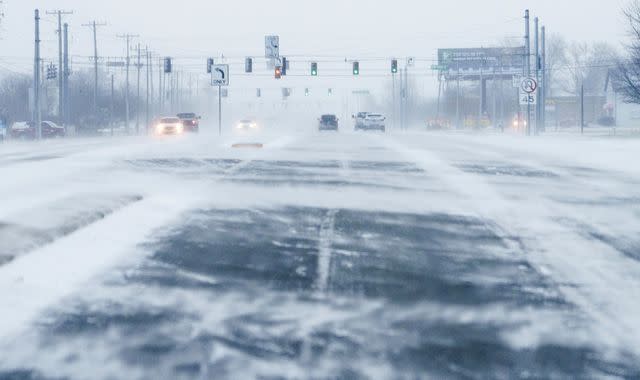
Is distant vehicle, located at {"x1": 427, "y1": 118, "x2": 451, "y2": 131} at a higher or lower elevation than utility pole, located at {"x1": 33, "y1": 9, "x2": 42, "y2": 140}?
lower

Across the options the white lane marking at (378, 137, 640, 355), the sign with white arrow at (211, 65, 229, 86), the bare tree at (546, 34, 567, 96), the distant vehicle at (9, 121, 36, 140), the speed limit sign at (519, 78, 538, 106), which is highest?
the bare tree at (546, 34, 567, 96)

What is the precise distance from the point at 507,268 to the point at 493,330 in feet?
9.43

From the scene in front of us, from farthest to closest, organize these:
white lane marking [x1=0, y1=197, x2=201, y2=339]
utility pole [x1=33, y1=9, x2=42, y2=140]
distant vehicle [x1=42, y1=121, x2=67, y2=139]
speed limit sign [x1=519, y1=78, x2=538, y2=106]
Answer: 1. distant vehicle [x1=42, y1=121, x2=67, y2=139]
2. utility pole [x1=33, y1=9, x2=42, y2=140]
3. speed limit sign [x1=519, y1=78, x2=538, y2=106]
4. white lane marking [x1=0, y1=197, x2=201, y2=339]

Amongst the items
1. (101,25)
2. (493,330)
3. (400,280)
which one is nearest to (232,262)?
(400,280)

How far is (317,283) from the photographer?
9.29m

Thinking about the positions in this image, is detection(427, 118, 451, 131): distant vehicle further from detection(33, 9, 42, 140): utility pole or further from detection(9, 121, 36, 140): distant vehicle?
detection(33, 9, 42, 140): utility pole

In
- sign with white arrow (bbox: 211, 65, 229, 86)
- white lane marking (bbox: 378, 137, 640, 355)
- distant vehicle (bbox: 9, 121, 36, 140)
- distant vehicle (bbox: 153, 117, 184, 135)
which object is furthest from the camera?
distant vehicle (bbox: 9, 121, 36, 140)

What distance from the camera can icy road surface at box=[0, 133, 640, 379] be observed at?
6566 millimetres

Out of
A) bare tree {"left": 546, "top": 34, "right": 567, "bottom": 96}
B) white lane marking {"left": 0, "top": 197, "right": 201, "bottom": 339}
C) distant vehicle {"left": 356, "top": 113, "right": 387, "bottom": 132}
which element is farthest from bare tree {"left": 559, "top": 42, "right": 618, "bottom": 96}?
white lane marking {"left": 0, "top": 197, "right": 201, "bottom": 339}

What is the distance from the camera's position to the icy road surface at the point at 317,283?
657 cm

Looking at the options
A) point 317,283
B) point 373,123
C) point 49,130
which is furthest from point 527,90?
point 317,283

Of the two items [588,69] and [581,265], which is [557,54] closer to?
[588,69]

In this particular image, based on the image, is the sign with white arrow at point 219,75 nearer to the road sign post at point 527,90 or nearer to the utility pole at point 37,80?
the utility pole at point 37,80

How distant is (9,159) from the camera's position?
32094 millimetres
